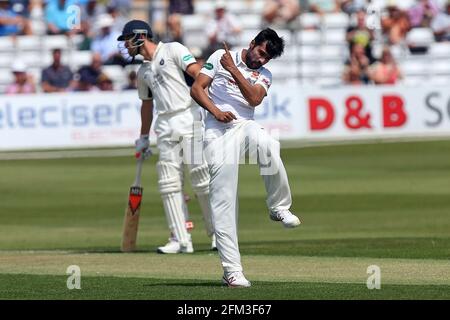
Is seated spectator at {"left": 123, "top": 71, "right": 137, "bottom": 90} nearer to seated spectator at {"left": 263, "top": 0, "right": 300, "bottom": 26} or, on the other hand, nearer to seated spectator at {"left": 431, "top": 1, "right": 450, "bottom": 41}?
seated spectator at {"left": 263, "top": 0, "right": 300, "bottom": 26}

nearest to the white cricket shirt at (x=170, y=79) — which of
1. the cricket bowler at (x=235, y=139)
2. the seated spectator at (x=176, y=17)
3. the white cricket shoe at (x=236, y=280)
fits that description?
the cricket bowler at (x=235, y=139)

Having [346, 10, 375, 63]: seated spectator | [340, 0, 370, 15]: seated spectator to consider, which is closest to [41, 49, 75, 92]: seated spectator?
[346, 10, 375, 63]: seated spectator

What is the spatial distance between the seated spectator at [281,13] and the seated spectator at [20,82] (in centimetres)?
639

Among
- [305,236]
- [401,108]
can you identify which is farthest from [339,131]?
[305,236]

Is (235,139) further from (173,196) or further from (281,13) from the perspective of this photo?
(281,13)

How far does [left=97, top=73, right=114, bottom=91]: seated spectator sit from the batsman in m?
14.6

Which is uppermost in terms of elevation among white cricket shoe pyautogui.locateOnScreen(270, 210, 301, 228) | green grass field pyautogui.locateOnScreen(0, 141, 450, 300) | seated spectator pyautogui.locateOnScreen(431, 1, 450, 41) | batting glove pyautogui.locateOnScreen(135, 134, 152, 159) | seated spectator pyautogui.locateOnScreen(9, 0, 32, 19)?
seated spectator pyautogui.locateOnScreen(9, 0, 32, 19)

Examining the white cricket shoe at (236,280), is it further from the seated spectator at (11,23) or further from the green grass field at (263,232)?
the seated spectator at (11,23)

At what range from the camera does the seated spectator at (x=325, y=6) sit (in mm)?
32375

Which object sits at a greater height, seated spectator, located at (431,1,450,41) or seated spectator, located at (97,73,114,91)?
seated spectator, located at (431,1,450,41)

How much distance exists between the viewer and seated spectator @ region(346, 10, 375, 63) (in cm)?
2975

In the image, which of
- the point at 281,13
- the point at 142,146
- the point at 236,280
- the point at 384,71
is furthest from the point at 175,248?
the point at 281,13

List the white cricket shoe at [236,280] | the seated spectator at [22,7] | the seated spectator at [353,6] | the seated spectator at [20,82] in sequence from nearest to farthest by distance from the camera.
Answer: the white cricket shoe at [236,280]
the seated spectator at [20,82]
the seated spectator at [22,7]
the seated spectator at [353,6]
